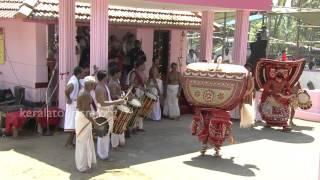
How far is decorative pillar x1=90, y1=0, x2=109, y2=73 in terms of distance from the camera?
912cm

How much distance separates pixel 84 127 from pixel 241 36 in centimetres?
643

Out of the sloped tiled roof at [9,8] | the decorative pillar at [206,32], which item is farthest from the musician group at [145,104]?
the sloped tiled roof at [9,8]

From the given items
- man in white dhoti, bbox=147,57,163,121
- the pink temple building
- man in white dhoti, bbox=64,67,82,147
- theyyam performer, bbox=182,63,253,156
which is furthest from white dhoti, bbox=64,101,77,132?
man in white dhoti, bbox=147,57,163,121

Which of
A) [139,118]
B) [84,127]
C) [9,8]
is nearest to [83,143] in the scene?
[84,127]

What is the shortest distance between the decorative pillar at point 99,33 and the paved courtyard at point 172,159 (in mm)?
1742

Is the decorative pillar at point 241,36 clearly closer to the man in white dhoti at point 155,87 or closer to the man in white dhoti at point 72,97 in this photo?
the man in white dhoti at point 155,87

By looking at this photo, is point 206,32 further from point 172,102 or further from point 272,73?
point 272,73

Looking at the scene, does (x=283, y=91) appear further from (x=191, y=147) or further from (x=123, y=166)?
(x=123, y=166)

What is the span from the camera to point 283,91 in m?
11.4

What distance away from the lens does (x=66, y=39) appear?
9.91m

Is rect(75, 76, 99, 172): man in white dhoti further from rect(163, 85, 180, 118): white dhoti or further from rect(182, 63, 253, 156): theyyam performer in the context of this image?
rect(163, 85, 180, 118): white dhoti

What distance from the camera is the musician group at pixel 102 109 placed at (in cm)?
729

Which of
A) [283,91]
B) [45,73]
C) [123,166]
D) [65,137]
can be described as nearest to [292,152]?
[283,91]

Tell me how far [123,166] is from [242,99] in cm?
245
